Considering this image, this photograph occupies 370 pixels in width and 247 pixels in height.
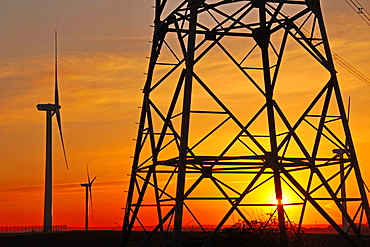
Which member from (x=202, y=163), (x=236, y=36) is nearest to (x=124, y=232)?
(x=202, y=163)

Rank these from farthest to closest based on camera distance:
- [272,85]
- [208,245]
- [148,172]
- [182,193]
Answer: [272,85], [148,172], [208,245], [182,193]

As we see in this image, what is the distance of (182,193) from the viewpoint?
31.2 meters

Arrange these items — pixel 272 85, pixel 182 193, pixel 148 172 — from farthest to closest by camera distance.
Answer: pixel 272 85 < pixel 148 172 < pixel 182 193

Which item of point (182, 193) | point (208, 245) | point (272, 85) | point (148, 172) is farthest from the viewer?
point (272, 85)

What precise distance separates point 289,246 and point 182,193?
21.8 feet

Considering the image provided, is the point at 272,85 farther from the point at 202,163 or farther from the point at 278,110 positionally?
the point at 202,163

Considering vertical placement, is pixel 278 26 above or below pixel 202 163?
above

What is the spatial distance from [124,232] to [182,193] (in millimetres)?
10091

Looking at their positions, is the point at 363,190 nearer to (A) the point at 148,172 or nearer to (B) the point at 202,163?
(B) the point at 202,163

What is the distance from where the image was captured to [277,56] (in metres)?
37.5

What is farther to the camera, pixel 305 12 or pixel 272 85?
pixel 272 85

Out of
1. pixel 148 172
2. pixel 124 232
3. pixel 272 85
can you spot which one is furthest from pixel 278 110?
pixel 124 232

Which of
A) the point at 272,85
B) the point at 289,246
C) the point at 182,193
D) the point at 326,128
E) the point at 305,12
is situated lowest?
the point at 289,246

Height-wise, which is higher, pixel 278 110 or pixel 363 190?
pixel 278 110
